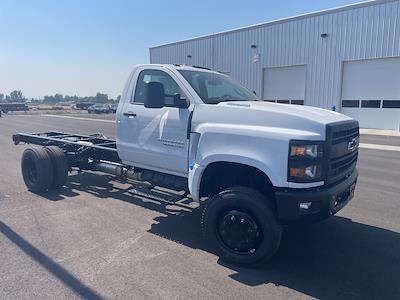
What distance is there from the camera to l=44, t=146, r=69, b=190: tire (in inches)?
266

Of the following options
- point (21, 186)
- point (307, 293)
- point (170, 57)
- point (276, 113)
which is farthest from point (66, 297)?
point (170, 57)

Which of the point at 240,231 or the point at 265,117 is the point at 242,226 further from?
the point at 265,117

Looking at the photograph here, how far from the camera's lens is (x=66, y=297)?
321 cm

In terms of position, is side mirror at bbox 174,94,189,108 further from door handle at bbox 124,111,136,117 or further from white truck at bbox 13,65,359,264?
door handle at bbox 124,111,136,117

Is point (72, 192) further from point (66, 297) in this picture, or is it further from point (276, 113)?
point (276, 113)

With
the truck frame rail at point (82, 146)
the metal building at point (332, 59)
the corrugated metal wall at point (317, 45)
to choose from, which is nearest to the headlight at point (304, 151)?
the truck frame rail at point (82, 146)

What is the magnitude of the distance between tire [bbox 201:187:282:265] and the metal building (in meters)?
14.4

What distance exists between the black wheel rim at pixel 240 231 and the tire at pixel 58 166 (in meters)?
4.04

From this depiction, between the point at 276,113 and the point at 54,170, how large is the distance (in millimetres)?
4733

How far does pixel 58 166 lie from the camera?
6.74 m

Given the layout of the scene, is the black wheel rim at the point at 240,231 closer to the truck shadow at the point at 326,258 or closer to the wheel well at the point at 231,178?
the truck shadow at the point at 326,258

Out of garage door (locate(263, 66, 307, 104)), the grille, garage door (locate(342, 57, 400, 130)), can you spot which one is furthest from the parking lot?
garage door (locate(263, 66, 307, 104))

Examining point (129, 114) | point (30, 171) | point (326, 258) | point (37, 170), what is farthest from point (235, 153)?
point (30, 171)

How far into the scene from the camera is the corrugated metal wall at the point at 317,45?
19.3m
